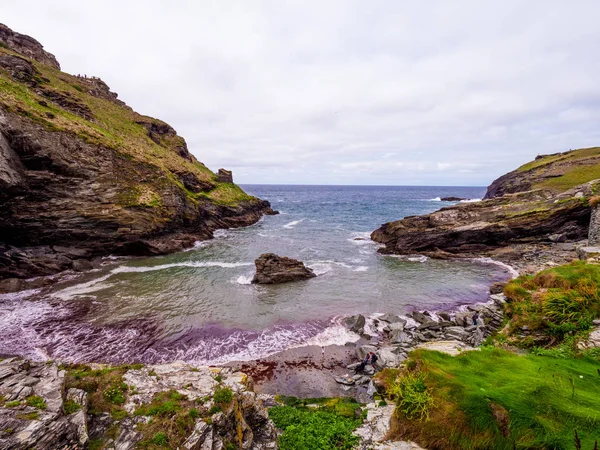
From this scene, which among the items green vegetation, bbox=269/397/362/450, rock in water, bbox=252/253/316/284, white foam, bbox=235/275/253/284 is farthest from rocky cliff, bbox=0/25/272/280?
green vegetation, bbox=269/397/362/450

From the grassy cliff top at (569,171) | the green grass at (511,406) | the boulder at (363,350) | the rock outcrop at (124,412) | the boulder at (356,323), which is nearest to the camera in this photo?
the rock outcrop at (124,412)

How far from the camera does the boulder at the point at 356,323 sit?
2159cm

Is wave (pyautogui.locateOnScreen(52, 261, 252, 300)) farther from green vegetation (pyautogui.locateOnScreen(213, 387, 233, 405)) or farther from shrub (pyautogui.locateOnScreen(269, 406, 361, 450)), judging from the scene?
green vegetation (pyautogui.locateOnScreen(213, 387, 233, 405))

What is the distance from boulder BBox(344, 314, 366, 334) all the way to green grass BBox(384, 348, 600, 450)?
10746 mm

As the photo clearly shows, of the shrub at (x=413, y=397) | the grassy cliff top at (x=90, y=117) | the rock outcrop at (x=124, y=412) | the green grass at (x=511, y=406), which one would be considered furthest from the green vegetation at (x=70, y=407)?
the grassy cliff top at (x=90, y=117)

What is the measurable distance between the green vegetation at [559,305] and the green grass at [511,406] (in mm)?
2921

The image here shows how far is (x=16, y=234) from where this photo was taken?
3284cm

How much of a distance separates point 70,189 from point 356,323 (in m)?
40.0

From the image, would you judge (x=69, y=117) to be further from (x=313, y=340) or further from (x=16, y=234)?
(x=313, y=340)

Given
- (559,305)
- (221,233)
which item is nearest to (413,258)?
(559,305)

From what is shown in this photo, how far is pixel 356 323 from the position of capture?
2202cm

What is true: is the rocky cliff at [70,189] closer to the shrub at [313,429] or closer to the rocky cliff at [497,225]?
the shrub at [313,429]

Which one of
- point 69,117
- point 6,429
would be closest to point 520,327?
point 6,429

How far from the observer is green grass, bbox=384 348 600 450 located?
25.2ft
